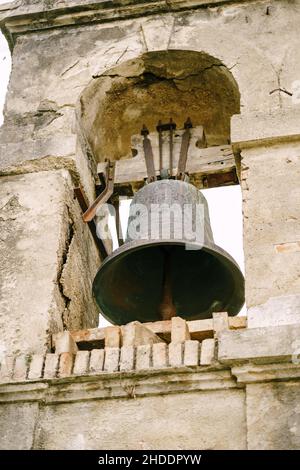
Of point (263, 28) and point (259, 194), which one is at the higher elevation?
point (263, 28)

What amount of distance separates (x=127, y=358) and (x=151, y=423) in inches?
11.1

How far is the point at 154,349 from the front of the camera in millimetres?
4102

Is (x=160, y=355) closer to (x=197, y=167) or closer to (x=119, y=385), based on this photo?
(x=119, y=385)

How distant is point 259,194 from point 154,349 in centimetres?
93

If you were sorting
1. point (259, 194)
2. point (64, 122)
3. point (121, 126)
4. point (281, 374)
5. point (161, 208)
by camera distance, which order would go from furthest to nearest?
point (121, 126) < point (64, 122) < point (161, 208) < point (259, 194) < point (281, 374)

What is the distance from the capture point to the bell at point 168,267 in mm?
4770

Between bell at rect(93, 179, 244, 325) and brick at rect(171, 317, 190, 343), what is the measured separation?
516 millimetres

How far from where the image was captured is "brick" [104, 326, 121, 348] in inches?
168

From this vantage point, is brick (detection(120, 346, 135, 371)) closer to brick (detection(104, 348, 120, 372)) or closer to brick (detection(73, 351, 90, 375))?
brick (detection(104, 348, 120, 372))

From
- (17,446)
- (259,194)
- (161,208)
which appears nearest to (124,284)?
(161,208)

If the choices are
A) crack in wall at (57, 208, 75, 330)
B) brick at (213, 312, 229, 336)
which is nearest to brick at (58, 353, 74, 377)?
crack in wall at (57, 208, 75, 330)

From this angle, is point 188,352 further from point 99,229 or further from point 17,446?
point 99,229

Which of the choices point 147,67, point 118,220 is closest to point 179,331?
point 118,220

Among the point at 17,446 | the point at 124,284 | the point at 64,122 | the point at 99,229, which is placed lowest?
the point at 17,446
